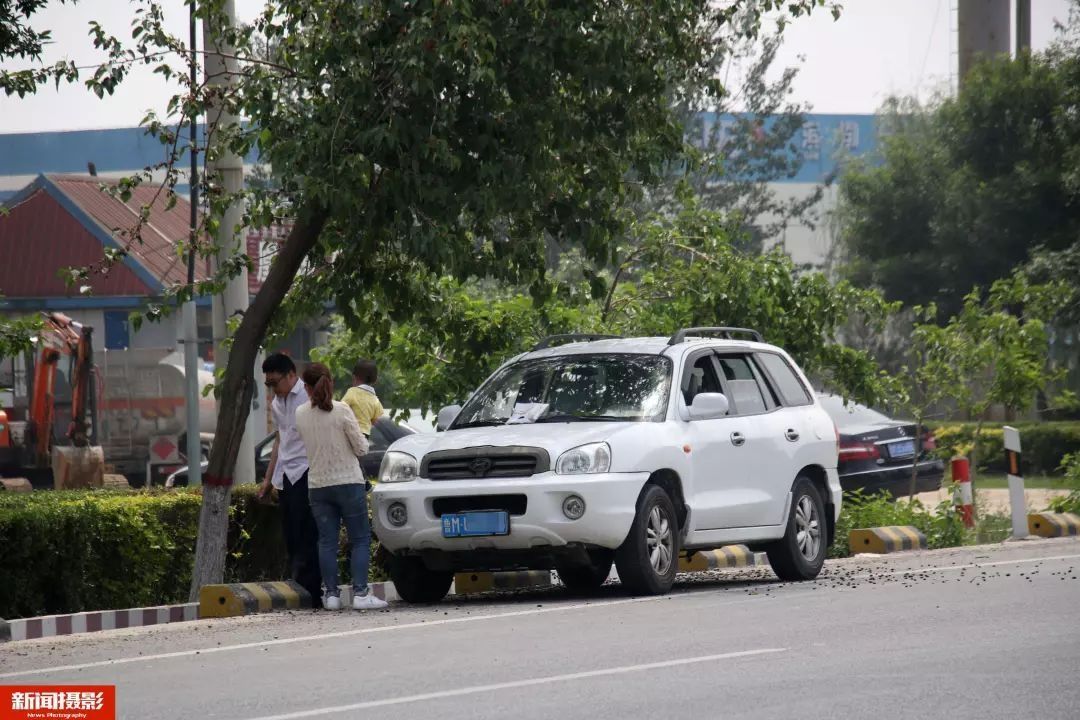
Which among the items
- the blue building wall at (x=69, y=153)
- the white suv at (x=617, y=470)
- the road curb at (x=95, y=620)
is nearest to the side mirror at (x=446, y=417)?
the white suv at (x=617, y=470)

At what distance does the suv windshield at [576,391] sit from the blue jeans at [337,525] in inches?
45.6

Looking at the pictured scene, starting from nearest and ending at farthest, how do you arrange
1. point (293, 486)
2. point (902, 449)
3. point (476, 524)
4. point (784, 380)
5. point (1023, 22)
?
point (476, 524)
point (293, 486)
point (784, 380)
point (902, 449)
point (1023, 22)

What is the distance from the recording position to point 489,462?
39.6 ft

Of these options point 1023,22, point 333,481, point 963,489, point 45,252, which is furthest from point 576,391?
point 1023,22

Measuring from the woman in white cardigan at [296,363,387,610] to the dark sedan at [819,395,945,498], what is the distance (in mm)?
9728

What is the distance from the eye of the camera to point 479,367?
666 inches

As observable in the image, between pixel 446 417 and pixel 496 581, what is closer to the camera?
pixel 446 417

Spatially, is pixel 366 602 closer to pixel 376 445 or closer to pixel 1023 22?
pixel 376 445

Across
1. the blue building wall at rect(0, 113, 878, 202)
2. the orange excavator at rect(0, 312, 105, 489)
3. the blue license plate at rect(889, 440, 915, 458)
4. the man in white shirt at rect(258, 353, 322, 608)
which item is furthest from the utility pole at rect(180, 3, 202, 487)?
the blue building wall at rect(0, 113, 878, 202)

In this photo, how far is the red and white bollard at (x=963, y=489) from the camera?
1927 centimetres

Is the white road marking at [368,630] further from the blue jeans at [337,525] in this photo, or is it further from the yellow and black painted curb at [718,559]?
the yellow and black painted curb at [718,559]

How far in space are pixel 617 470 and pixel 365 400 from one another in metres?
3.71

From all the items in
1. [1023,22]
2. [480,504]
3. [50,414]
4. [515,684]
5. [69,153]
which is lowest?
[515,684]

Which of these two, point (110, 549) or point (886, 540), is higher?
point (110, 549)
